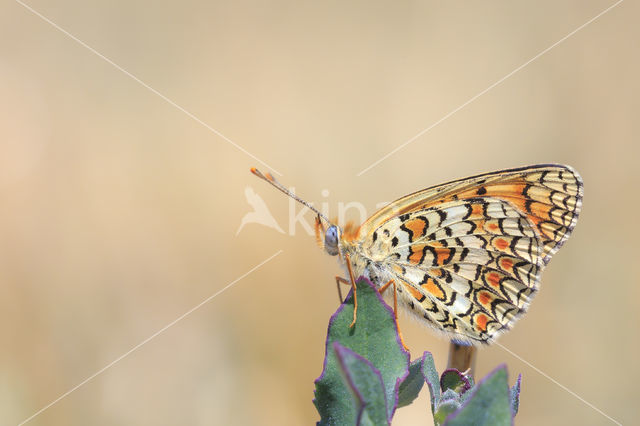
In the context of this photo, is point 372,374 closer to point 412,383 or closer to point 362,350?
point 362,350

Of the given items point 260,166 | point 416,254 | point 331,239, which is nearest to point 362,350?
point 331,239

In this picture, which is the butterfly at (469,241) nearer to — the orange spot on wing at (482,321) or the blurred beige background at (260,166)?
the orange spot on wing at (482,321)

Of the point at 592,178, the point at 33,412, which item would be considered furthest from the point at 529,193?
the point at 33,412

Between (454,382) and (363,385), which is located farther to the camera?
(454,382)

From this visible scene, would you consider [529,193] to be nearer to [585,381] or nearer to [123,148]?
[585,381]

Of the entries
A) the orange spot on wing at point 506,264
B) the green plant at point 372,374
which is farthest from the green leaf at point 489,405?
the orange spot on wing at point 506,264

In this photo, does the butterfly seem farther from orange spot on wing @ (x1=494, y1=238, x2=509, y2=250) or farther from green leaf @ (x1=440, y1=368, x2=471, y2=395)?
green leaf @ (x1=440, y1=368, x2=471, y2=395)

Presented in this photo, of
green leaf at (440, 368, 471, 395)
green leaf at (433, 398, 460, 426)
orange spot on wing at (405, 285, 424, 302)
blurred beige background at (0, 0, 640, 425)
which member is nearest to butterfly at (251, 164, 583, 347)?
orange spot on wing at (405, 285, 424, 302)

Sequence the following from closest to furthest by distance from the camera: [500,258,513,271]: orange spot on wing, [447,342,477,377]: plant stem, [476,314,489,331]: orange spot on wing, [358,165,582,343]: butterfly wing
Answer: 1. [447,342,477,377]: plant stem
2. [476,314,489,331]: orange spot on wing
3. [358,165,582,343]: butterfly wing
4. [500,258,513,271]: orange spot on wing
